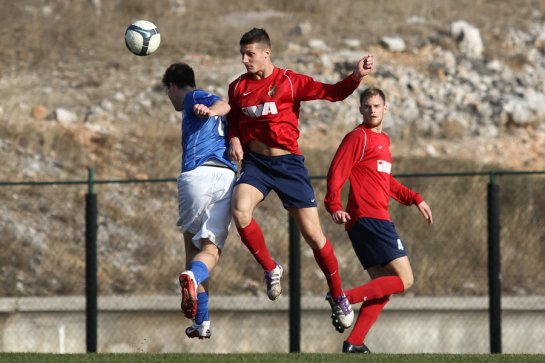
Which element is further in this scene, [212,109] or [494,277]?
[494,277]

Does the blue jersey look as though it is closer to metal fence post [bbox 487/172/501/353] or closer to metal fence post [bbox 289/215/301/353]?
metal fence post [bbox 289/215/301/353]

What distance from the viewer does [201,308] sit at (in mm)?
8305

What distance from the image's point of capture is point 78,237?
1691cm

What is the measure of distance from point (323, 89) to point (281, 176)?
68 cm

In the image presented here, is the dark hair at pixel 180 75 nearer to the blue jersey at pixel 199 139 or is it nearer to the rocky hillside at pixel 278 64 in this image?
the blue jersey at pixel 199 139

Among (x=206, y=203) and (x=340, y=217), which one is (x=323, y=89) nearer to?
(x=340, y=217)

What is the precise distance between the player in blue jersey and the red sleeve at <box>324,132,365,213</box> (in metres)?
0.79

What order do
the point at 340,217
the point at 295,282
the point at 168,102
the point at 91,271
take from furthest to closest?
the point at 168,102 → the point at 91,271 → the point at 295,282 → the point at 340,217

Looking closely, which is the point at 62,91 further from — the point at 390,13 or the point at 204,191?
the point at 204,191

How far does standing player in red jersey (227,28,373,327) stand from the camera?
8.40m

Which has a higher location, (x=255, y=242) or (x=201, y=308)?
(x=255, y=242)

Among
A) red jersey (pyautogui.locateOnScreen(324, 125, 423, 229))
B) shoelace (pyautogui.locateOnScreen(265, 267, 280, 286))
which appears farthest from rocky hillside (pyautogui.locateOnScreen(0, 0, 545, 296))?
shoelace (pyautogui.locateOnScreen(265, 267, 280, 286))

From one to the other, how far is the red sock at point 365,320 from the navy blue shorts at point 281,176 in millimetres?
1178

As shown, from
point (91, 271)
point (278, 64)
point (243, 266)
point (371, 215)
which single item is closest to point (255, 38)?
point (371, 215)
